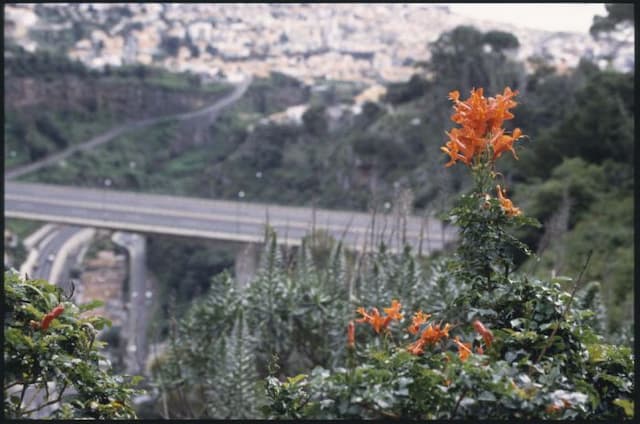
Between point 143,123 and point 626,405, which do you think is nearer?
point 626,405

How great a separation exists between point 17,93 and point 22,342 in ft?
96.3

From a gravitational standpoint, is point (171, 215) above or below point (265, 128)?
below

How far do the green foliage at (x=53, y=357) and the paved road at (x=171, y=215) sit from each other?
11.1 metres

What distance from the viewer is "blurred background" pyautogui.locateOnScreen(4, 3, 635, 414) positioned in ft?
46.5

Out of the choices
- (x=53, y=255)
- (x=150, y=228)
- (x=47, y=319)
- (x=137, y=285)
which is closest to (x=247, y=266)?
(x=150, y=228)

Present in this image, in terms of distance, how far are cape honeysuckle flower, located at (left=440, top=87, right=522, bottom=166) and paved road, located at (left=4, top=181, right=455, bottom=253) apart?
11.2m

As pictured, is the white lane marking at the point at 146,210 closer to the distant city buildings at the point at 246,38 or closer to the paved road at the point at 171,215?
the paved road at the point at 171,215

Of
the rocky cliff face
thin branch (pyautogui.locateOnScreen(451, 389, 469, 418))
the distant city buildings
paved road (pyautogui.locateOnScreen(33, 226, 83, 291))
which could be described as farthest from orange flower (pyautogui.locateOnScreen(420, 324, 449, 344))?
the rocky cliff face

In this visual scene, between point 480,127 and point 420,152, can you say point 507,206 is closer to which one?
point 480,127

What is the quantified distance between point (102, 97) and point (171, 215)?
16.0 m

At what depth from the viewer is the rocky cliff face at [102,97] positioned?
97.5 ft

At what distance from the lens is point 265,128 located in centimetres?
2612

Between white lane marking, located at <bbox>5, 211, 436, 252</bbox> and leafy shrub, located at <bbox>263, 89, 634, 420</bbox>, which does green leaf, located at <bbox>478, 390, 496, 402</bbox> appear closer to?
leafy shrub, located at <bbox>263, 89, 634, 420</bbox>

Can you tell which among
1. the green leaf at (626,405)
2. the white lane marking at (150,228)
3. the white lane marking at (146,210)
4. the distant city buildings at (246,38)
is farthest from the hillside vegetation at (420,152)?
the green leaf at (626,405)
